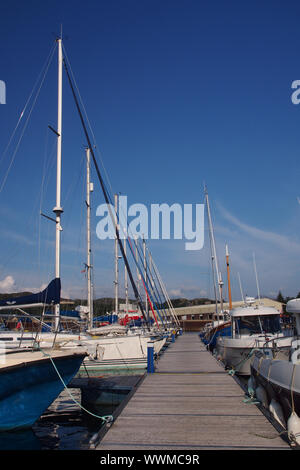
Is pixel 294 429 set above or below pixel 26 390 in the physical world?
below

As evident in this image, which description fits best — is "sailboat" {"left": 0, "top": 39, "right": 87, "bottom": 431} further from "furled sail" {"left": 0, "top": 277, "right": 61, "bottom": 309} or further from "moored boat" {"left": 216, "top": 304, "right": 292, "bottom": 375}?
"moored boat" {"left": 216, "top": 304, "right": 292, "bottom": 375}

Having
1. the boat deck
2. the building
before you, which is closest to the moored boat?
the boat deck

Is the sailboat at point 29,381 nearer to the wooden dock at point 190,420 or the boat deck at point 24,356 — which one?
the boat deck at point 24,356

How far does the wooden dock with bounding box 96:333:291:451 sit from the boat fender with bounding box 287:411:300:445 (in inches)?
5.8

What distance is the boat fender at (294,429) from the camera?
6.24 m

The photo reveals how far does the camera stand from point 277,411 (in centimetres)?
828

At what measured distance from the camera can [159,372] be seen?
1474 centimetres

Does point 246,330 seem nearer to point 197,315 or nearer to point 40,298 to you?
point 40,298

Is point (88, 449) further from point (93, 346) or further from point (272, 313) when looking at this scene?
point (272, 313)

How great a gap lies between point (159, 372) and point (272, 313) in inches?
266

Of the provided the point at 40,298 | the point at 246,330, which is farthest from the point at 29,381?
the point at 246,330

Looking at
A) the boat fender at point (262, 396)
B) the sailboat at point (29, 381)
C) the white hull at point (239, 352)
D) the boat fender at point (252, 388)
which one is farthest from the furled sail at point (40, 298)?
the white hull at point (239, 352)

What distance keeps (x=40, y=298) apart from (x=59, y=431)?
440cm

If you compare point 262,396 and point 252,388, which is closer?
point 262,396
